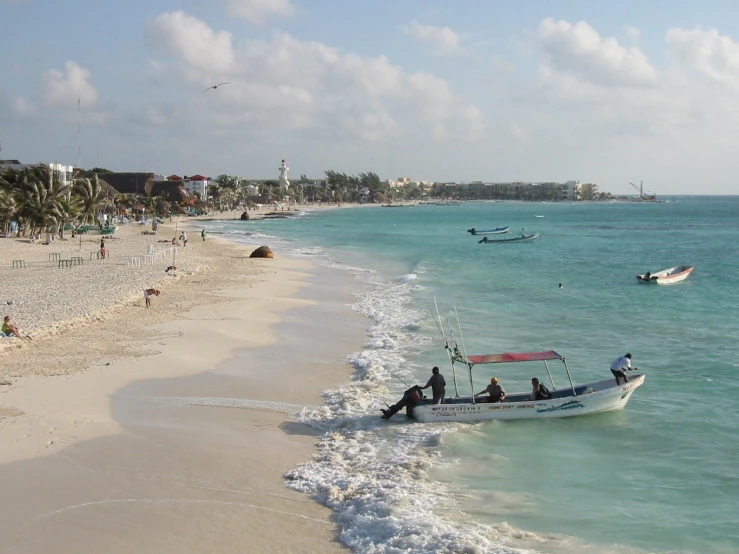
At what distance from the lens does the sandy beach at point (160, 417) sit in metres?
8.42

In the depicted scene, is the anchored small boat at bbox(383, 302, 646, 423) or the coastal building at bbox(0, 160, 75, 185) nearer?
the anchored small boat at bbox(383, 302, 646, 423)

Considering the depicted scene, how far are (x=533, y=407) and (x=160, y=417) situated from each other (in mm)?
6965

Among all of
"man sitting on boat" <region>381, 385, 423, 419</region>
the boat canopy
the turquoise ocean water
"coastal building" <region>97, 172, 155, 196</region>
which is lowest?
the turquoise ocean water

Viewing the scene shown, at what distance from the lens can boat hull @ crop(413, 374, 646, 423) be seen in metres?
13.1

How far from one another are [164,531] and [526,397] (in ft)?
25.6

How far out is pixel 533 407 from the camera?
1332cm

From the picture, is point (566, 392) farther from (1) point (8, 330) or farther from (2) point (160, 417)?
(1) point (8, 330)

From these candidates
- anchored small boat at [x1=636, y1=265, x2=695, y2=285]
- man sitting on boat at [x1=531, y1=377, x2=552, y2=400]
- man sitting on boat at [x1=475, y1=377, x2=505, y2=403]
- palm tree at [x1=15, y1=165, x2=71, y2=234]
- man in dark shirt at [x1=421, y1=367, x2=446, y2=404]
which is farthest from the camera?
palm tree at [x1=15, y1=165, x2=71, y2=234]

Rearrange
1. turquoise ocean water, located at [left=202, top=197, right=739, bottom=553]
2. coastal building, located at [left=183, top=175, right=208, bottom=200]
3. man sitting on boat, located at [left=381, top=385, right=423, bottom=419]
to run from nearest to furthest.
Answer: turquoise ocean water, located at [left=202, top=197, right=739, bottom=553] < man sitting on boat, located at [left=381, top=385, right=423, bottom=419] < coastal building, located at [left=183, top=175, right=208, bottom=200]

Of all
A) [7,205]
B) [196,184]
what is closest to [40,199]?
[7,205]

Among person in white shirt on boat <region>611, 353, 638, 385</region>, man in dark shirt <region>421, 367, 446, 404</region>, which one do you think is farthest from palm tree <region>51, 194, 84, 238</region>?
person in white shirt on boat <region>611, 353, 638, 385</region>

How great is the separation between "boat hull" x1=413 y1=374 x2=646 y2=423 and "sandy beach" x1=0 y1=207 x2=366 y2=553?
8.75 ft

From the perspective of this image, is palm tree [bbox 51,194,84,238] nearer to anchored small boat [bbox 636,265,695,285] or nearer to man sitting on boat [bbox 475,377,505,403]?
anchored small boat [bbox 636,265,695,285]

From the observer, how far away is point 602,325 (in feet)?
77.9
